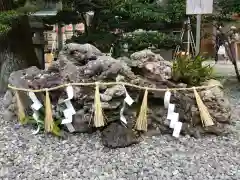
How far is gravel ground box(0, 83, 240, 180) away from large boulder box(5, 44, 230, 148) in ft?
0.42

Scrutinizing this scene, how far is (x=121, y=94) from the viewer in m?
3.57

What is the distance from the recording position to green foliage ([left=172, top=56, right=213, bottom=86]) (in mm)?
3859

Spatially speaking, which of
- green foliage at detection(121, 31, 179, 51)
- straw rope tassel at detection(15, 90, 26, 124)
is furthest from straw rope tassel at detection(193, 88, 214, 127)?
green foliage at detection(121, 31, 179, 51)

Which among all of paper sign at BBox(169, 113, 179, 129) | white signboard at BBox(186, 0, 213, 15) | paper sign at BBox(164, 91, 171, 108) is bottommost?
paper sign at BBox(169, 113, 179, 129)

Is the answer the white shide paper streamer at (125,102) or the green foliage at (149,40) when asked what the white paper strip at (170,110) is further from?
the green foliage at (149,40)

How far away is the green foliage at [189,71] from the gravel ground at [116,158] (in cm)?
56

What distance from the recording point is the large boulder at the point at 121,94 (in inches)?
141

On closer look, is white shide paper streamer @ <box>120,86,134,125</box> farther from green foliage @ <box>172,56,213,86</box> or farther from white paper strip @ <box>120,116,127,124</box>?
green foliage @ <box>172,56,213,86</box>

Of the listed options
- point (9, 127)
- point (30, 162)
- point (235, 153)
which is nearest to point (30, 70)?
point (9, 127)

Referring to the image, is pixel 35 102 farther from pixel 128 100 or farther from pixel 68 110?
pixel 128 100

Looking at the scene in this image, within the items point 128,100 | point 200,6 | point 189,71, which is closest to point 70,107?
point 128,100

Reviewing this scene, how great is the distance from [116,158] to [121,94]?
1.96ft

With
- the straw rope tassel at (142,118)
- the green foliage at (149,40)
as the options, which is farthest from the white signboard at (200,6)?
the straw rope tassel at (142,118)

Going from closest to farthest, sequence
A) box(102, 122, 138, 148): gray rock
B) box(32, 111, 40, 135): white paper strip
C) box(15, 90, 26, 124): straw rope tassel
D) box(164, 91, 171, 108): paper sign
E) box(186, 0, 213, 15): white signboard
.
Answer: box(102, 122, 138, 148): gray rock < box(164, 91, 171, 108): paper sign < box(32, 111, 40, 135): white paper strip < box(15, 90, 26, 124): straw rope tassel < box(186, 0, 213, 15): white signboard
